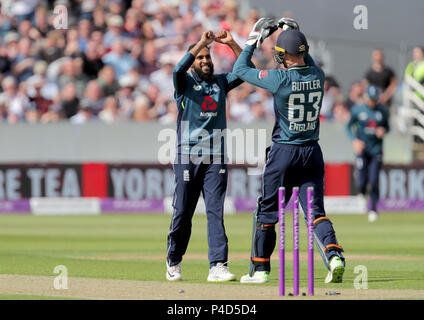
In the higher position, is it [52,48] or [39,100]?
[52,48]

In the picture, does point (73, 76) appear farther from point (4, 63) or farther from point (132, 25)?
point (132, 25)

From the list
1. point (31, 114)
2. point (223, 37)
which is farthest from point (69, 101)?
point (223, 37)

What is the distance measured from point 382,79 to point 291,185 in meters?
14.3

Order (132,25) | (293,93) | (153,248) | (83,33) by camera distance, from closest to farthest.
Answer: (293,93)
(153,248)
(83,33)
(132,25)

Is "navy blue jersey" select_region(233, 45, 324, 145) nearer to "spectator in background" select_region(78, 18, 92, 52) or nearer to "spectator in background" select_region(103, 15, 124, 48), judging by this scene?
"spectator in background" select_region(78, 18, 92, 52)

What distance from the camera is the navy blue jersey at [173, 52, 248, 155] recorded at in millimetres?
10500

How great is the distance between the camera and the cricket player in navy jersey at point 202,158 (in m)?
10.4

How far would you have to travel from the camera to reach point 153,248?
15039 mm

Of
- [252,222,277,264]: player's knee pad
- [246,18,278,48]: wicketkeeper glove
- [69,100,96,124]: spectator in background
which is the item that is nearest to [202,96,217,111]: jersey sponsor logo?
[246,18,278,48]: wicketkeeper glove

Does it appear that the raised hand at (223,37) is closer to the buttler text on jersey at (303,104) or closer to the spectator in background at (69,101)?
the buttler text on jersey at (303,104)

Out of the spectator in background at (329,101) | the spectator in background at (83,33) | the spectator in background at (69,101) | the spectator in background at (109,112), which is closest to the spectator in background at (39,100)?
the spectator in background at (69,101)

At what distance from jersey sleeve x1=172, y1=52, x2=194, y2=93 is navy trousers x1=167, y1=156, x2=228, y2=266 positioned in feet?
2.51
